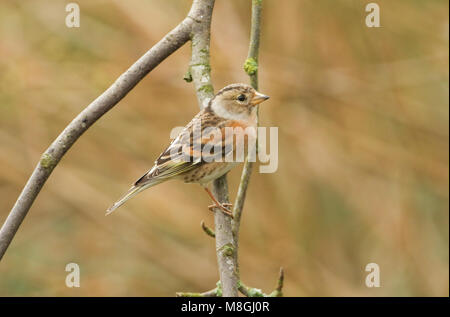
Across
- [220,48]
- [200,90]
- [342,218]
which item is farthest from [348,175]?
[200,90]

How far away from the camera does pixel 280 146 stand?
21.4 ft

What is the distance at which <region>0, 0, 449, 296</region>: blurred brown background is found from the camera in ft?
20.7

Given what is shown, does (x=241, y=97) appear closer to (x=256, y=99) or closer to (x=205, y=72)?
(x=256, y=99)

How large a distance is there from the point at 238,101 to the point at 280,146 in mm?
2636

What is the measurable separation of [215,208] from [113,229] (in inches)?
150

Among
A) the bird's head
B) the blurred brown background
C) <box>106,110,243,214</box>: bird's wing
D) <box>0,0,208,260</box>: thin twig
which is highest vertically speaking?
the blurred brown background

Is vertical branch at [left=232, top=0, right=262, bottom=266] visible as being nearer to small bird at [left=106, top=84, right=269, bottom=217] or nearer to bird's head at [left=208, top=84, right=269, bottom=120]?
small bird at [left=106, top=84, right=269, bottom=217]

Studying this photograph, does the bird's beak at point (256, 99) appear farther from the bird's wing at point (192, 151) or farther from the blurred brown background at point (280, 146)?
the blurred brown background at point (280, 146)

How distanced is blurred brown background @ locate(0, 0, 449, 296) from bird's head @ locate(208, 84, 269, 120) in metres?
2.29

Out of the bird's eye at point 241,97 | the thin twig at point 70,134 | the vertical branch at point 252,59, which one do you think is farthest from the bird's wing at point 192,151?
the thin twig at point 70,134

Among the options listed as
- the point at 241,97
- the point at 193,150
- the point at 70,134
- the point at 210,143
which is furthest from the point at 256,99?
the point at 70,134

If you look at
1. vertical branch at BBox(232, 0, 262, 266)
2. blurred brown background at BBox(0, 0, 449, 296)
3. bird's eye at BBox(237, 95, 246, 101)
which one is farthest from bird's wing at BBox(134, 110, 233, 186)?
blurred brown background at BBox(0, 0, 449, 296)

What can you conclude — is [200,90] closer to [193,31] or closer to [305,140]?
[193,31]

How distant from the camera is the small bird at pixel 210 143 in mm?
3607
